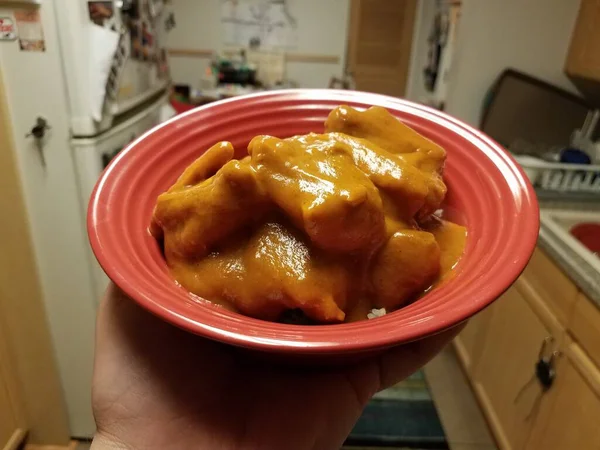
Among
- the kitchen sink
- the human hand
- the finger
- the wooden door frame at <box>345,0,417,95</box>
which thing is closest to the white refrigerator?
the human hand

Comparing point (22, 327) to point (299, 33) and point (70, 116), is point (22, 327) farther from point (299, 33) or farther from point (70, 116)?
point (299, 33)

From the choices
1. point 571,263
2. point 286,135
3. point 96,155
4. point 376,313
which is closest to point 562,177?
point 571,263

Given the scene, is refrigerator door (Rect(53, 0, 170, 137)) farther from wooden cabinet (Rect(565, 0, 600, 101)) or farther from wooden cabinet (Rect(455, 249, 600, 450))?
wooden cabinet (Rect(565, 0, 600, 101))

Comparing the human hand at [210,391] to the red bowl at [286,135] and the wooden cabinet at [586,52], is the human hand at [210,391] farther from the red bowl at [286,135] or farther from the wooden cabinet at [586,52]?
the wooden cabinet at [586,52]

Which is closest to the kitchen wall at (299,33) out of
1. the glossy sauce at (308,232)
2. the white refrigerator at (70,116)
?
the white refrigerator at (70,116)

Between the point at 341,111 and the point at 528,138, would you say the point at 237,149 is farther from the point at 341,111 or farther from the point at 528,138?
the point at 528,138
